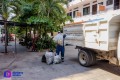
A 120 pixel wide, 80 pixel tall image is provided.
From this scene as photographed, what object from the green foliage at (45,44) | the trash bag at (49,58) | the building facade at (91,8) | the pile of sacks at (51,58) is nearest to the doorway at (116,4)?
the building facade at (91,8)

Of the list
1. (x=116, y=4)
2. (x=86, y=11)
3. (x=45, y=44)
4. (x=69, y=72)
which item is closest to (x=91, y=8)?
(x=86, y=11)

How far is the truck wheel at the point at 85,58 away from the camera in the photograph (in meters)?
8.17

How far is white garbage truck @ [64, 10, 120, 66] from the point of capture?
21.6ft

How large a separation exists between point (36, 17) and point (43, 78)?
816 cm

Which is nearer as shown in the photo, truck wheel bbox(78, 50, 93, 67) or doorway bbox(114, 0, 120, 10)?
truck wheel bbox(78, 50, 93, 67)

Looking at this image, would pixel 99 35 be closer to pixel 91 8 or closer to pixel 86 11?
pixel 91 8

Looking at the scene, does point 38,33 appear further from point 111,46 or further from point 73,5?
point 73,5

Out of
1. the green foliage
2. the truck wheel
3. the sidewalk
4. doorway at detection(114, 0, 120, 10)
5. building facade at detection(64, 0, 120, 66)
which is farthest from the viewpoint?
doorway at detection(114, 0, 120, 10)

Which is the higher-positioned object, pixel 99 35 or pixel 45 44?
pixel 99 35

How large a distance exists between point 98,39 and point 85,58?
166cm

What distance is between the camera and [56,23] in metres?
15.8

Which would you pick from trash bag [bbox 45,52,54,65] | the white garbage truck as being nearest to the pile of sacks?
trash bag [bbox 45,52,54,65]

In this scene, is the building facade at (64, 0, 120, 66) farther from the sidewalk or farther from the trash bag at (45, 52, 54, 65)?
the trash bag at (45, 52, 54, 65)

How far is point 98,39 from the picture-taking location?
23.1ft
